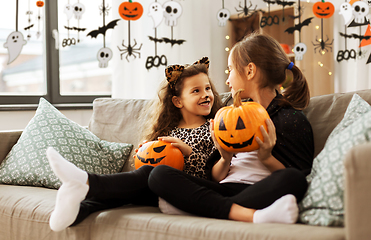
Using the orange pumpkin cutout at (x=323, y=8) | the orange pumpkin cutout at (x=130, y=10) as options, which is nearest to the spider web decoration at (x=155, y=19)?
the orange pumpkin cutout at (x=130, y=10)

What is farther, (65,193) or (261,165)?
(261,165)

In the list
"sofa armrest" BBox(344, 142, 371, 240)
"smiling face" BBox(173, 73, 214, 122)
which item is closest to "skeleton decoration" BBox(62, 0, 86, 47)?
"smiling face" BBox(173, 73, 214, 122)

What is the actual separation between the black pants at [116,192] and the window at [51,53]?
6.44 feet

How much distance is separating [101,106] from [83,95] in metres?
1.18

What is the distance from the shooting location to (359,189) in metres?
0.84

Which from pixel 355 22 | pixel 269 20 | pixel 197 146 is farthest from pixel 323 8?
pixel 197 146

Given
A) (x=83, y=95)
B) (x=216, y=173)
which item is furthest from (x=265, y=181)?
(x=83, y=95)

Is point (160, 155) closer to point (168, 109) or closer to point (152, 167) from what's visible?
point (152, 167)

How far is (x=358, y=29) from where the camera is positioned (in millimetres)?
3180

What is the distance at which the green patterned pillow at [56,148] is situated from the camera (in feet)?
5.79

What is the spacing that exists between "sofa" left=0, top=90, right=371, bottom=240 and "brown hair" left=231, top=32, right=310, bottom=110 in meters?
0.10

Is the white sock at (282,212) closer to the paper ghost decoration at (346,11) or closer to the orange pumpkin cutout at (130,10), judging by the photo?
the orange pumpkin cutout at (130,10)

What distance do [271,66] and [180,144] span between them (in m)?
0.53

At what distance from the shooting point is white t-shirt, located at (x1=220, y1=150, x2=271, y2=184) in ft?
4.68
